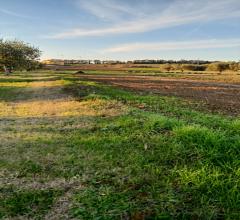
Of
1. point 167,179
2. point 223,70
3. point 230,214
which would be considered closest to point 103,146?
point 167,179

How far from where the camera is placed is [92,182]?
632cm

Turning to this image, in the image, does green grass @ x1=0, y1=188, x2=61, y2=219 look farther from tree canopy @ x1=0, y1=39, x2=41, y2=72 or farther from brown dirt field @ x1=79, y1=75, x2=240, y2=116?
tree canopy @ x1=0, y1=39, x2=41, y2=72

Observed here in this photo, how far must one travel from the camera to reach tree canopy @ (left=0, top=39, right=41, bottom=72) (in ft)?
208

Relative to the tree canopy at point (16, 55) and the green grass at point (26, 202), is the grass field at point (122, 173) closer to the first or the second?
the green grass at point (26, 202)

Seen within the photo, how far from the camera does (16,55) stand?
64.8 meters

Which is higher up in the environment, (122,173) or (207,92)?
(122,173)

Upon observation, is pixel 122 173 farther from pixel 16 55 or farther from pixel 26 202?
pixel 16 55

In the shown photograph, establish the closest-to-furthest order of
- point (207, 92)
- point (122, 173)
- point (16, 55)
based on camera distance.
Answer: point (122, 173), point (207, 92), point (16, 55)

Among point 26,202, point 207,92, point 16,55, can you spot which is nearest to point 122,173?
point 26,202

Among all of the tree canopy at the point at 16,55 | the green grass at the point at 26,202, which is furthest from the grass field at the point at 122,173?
the tree canopy at the point at 16,55

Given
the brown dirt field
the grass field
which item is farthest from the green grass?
the brown dirt field

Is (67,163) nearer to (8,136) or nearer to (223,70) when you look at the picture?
(8,136)

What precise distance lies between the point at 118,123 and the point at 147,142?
263 centimetres

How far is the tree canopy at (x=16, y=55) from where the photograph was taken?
63531 millimetres
